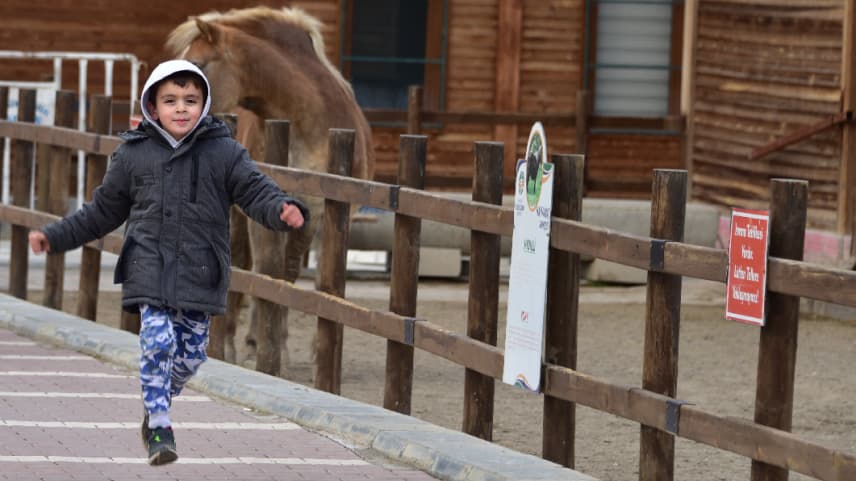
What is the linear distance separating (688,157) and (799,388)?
8.69 m

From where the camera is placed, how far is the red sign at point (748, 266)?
6.20 m

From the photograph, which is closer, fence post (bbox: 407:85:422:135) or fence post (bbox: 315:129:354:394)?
fence post (bbox: 315:129:354:394)

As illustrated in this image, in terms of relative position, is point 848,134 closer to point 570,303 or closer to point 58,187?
point 58,187

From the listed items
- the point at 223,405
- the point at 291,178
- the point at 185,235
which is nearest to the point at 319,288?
the point at 291,178

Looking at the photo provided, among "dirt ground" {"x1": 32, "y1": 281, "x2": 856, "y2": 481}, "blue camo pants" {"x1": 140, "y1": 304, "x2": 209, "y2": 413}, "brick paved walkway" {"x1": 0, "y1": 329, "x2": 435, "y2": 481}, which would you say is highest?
"blue camo pants" {"x1": 140, "y1": 304, "x2": 209, "y2": 413}

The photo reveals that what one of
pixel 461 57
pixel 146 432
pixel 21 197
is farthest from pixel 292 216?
pixel 461 57

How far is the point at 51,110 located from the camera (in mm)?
15852

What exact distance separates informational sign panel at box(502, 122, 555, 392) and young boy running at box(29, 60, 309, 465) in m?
1.31

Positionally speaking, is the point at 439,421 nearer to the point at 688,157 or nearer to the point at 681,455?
the point at 681,455

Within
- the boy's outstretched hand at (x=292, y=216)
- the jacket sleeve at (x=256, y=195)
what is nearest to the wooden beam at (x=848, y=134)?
the jacket sleeve at (x=256, y=195)

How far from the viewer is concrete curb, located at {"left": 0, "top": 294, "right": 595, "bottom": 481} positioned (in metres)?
6.80

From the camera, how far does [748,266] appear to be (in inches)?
246

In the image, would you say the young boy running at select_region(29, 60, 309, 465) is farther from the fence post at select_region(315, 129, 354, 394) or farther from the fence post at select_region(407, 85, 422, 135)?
the fence post at select_region(407, 85, 422, 135)

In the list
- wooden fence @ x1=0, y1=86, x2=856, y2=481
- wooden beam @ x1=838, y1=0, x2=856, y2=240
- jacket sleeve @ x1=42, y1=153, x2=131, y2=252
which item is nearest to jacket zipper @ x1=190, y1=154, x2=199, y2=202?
jacket sleeve @ x1=42, y1=153, x2=131, y2=252
